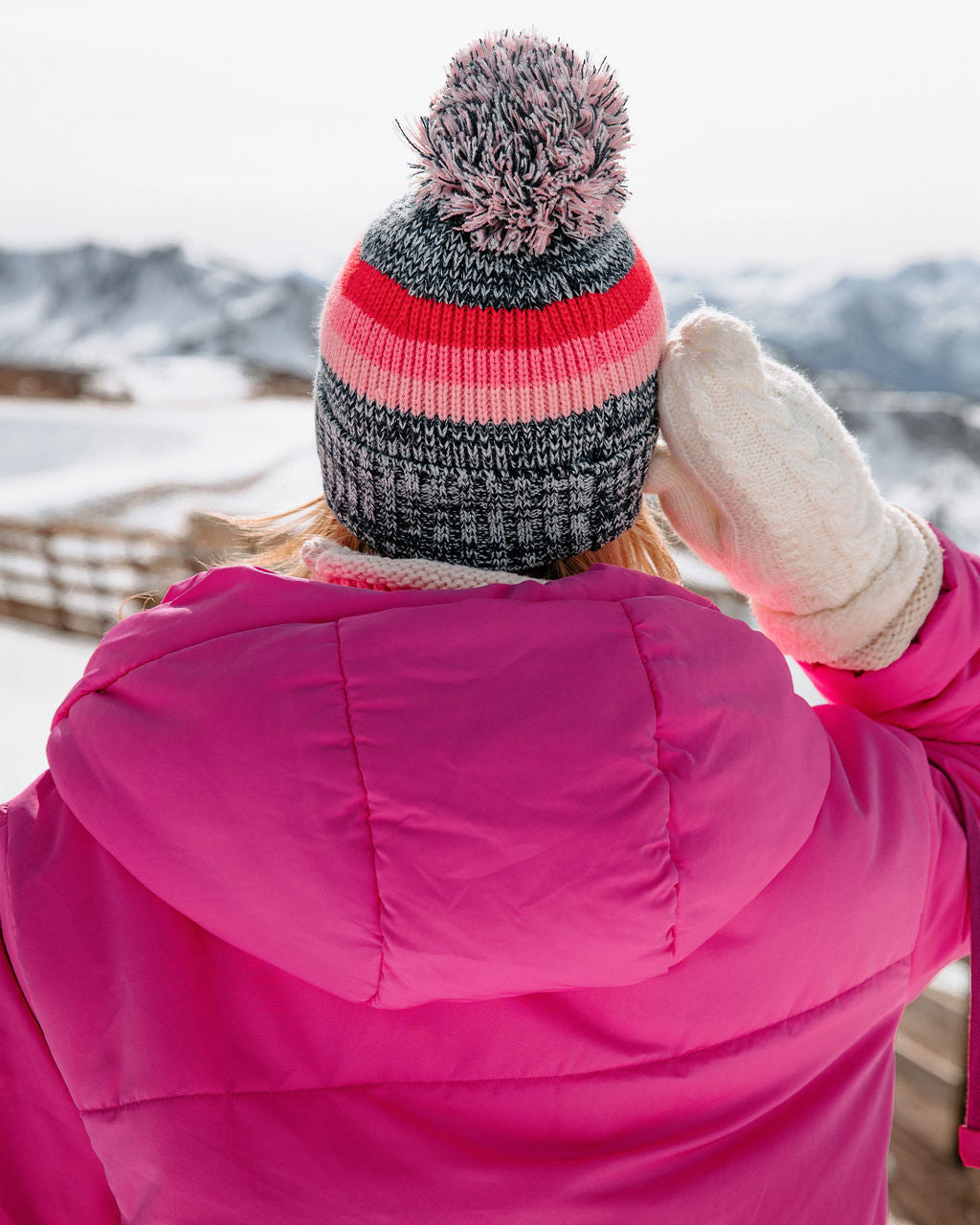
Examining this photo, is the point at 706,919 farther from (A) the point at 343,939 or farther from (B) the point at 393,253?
(B) the point at 393,253

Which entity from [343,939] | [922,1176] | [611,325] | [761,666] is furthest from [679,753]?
[922,1176]

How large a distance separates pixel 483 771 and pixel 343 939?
0.48 feet

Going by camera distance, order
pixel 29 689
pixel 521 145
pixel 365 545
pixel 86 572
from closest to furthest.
A: pixel 521 145 < pixel 365 545 < pixel 29 689 < pixel 86 572

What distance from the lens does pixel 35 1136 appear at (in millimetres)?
720

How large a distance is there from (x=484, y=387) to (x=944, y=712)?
549mm

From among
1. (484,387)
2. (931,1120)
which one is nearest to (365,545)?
(484,387)

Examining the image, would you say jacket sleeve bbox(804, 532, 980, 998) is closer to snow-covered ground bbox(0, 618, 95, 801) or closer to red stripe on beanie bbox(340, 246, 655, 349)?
red stripe on beanie bbox(340, 246, 655, 349)

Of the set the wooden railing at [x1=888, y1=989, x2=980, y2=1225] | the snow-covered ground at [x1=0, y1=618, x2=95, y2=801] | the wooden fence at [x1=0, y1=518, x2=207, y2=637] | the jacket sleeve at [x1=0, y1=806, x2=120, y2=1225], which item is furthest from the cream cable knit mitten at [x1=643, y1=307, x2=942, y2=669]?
the wooden fence at [x1=0, y1=518, x2=207, y2=637]

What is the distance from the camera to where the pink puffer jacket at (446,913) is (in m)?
0.55

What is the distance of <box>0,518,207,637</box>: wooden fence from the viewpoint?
401 cm

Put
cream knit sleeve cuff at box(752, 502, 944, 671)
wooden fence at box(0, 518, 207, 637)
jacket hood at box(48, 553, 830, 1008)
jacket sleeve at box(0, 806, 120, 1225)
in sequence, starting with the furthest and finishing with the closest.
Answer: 1. wooden fence at box(0, 518, 207, 637)
2. cream knit sleeve cuff at box(752, 502, 944, 671)
3. jacket sleeve at box(0, 806, 120, 1225)
4. jacket hood at box(48, 553, 830, 1008)

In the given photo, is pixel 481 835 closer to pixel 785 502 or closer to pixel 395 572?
pixel 395 572

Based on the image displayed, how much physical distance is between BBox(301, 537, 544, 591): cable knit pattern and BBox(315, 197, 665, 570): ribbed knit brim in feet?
0.12

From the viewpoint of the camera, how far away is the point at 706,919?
0.59 meters
